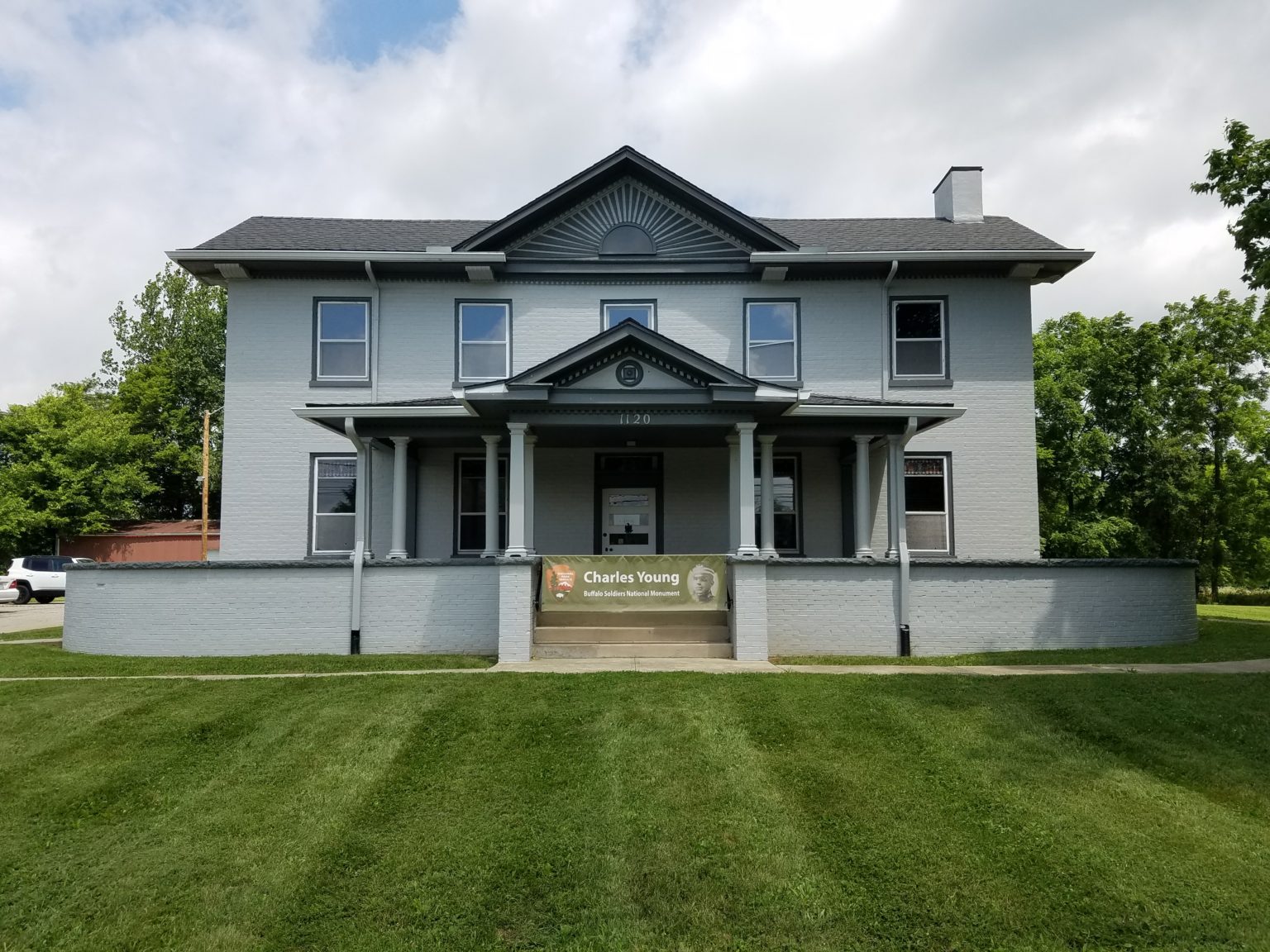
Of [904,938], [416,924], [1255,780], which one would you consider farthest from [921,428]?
[416,924]

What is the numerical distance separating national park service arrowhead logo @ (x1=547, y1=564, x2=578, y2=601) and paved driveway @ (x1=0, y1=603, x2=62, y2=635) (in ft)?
44.2

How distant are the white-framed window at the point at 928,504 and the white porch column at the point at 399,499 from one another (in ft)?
31.8

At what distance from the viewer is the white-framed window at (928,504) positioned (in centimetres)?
1689

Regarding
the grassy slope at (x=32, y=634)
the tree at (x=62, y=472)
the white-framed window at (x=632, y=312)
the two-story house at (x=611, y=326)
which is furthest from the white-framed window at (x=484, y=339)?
the tree at (x=62, y=472)

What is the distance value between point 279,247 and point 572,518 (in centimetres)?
798

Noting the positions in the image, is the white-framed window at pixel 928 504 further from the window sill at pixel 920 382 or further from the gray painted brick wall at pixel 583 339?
the window sill at pixel 920 382

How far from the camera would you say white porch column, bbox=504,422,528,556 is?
13250 millimetres

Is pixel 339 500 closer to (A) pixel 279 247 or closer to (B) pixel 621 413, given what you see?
(A) pixel 279 247

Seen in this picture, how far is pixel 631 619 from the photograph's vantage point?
44.0 feet

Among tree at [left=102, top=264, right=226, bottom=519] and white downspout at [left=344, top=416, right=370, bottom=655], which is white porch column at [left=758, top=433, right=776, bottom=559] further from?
tree at [left=102, top=264, right=226, bottom=519]

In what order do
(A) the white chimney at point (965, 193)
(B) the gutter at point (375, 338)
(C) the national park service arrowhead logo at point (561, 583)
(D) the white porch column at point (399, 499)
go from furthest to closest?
(A) the white chimney at point (965, 193), (B) the gutter at point (375, 338), (D) the white porch column at point (399, 499), (C) the national park service arrowhead logo at point (561, 583)

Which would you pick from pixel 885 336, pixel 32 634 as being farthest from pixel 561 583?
pixel 32 634

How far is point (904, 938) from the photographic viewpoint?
5.11 metres

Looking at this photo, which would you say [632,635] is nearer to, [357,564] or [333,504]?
[357,564]
